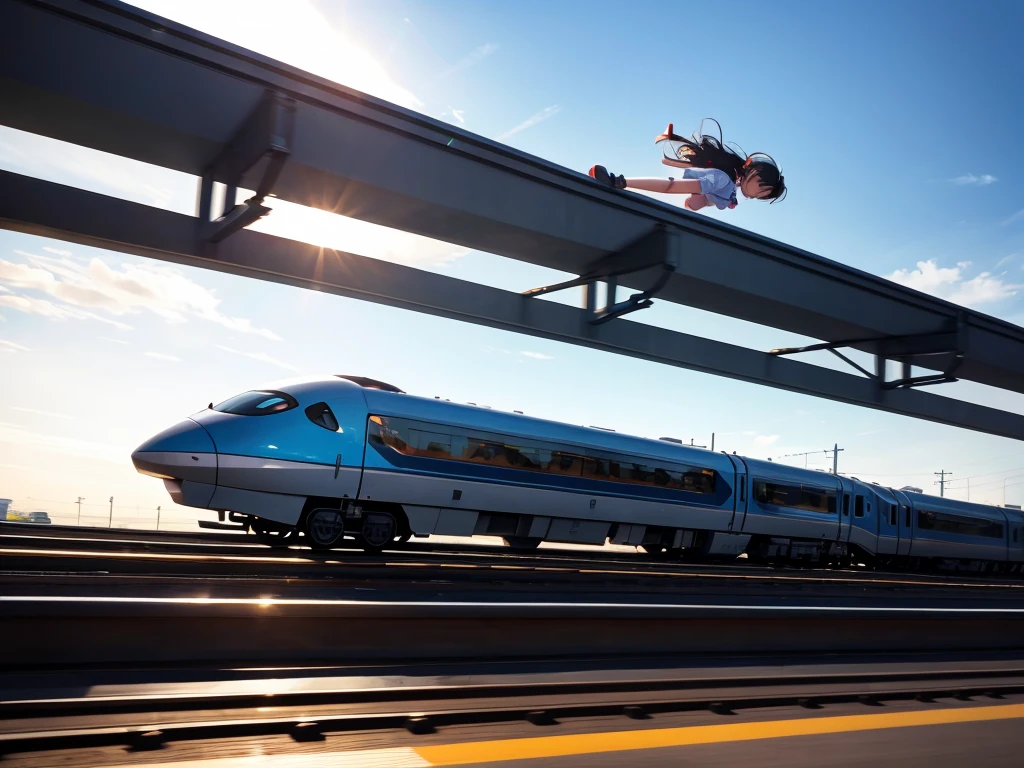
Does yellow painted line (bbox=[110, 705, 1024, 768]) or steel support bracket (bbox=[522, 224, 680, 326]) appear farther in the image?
steel support bracket (bbox=[522, 224, 680, 326])

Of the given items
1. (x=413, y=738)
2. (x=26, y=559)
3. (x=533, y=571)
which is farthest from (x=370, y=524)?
(x=413, y=738)

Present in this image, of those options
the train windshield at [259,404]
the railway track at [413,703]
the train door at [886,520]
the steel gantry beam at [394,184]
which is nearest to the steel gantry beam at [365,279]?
the steel gantry beam at [394,184]

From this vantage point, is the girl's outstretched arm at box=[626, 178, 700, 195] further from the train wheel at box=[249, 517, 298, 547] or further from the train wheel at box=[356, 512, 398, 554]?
the train wheel at box=[249, 517, 298, 547]

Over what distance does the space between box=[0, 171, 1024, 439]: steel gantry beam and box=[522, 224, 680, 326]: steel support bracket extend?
32 cm

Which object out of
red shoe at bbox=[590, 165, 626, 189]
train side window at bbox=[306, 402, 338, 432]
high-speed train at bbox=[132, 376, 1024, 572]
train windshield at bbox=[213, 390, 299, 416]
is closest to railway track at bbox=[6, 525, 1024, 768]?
high-speed train at bbox=[132, 376, 1024, 572]

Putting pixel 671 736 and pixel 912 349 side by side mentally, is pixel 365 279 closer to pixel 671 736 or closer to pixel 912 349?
pixel 671 736

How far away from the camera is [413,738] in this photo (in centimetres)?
412

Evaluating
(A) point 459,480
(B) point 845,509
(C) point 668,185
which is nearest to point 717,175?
(C) point 668,185

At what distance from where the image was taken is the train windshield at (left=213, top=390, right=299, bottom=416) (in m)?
13.0

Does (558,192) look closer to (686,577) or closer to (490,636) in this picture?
(686,577)

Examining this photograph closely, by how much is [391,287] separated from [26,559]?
17.8 ft

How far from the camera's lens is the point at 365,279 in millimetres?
10977

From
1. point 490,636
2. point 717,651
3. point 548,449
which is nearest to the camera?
point 490,636

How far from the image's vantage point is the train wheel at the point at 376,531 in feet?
45.0
